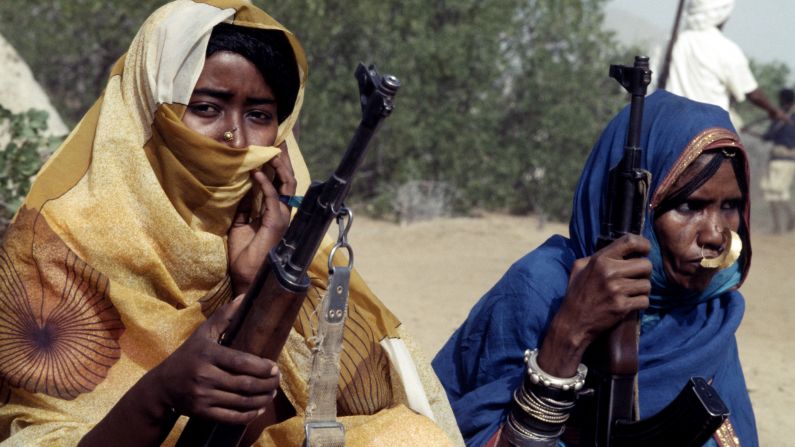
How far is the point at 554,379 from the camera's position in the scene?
2.85 m

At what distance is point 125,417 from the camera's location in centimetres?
227

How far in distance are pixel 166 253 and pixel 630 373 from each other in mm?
1247

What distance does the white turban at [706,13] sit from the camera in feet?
31.2

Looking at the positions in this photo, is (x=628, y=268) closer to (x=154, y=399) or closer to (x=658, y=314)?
(x=658, y=314)

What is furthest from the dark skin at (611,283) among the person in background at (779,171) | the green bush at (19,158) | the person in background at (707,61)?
the person in background at (779,171)

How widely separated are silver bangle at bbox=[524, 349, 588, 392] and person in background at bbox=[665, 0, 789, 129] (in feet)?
23.2

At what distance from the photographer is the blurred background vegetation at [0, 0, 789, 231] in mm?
11789

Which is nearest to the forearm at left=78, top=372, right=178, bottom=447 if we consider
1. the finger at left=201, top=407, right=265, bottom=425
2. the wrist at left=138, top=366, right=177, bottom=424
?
the wrist at left=138, top=366, right=177, bottom=424

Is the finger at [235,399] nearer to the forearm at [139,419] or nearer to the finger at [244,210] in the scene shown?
the forearm at [139,419]

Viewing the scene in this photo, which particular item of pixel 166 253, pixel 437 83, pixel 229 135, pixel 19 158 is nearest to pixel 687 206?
pixel 229 135

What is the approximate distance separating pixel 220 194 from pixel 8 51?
21.9 feet

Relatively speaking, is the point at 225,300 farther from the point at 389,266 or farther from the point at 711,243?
the point at 389,266

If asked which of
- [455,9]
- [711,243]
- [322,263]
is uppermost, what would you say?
[711,243]

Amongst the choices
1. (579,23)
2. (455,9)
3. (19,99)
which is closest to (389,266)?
(19,99)
